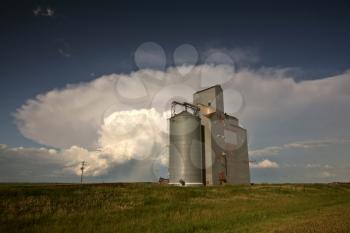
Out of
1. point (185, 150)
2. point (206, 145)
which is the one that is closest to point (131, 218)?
point (185, 150)

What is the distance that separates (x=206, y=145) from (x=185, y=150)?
6.52m

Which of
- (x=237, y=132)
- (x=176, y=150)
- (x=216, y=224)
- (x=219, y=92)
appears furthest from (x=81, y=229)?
(x=237, y=132)

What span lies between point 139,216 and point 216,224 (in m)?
6.09

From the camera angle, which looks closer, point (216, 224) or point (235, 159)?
point (216, 224)

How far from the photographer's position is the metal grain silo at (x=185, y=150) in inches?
2072

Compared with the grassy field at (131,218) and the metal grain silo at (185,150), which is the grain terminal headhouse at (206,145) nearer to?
the metal grain silo at (185,150)

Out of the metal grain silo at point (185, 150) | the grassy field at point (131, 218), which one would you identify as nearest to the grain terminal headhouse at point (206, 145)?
the metal grain silo at point (185, 150)

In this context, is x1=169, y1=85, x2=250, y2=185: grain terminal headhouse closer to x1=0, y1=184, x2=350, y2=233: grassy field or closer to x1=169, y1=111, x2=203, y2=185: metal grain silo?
x1=169, y1=111, x2=203, y2=185: metal grain silo

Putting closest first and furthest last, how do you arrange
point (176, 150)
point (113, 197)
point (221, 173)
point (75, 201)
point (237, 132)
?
point (75, 201)
point (113, 197)
point (176, 150)
point (221, 173)
point (237, 132)

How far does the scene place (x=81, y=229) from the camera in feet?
48.0

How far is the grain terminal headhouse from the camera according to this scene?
53.4 m

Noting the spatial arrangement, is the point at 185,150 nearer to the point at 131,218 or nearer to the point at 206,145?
the point at 206,145

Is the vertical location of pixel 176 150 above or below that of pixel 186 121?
below

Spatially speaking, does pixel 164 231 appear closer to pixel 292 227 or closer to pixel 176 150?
pixel 292 227
